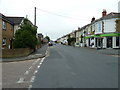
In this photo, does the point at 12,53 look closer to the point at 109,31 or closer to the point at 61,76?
the point at 61,76

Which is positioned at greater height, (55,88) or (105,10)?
(105,10)

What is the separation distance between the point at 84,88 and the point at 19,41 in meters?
15.0

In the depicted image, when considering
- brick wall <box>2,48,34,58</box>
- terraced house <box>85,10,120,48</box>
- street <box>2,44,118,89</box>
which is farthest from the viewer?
terraced house <box>85,10,120,48</box>

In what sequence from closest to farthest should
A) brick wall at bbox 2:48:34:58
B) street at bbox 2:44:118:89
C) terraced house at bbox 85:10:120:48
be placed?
street at bbox 2:44:118:89 < brick wall at bbox 2:48:34:58 < terraced house at bbox 85:10:120:48

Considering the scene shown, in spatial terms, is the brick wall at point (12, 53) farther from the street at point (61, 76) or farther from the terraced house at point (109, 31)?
the terraced house at point (109, 31)

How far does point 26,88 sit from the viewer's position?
532 cm

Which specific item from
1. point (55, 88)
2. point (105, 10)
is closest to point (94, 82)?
point (55, 88)

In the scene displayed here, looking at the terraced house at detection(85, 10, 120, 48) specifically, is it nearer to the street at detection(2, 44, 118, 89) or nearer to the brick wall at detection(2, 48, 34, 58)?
the brick wall at detection(2, 48, 34, 58)

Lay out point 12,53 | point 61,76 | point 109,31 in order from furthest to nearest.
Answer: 1. point 109,31
2. point 12,53
3. point 61,76

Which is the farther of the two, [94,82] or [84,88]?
[94,82]

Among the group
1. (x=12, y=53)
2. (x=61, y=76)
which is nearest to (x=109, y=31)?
(x=12, y=53)

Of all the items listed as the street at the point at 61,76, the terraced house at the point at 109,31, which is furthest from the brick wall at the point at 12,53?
the terraced house at the point at 109,31

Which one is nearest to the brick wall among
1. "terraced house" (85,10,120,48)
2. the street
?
the street

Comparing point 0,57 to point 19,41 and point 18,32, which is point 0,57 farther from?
point 18,32
